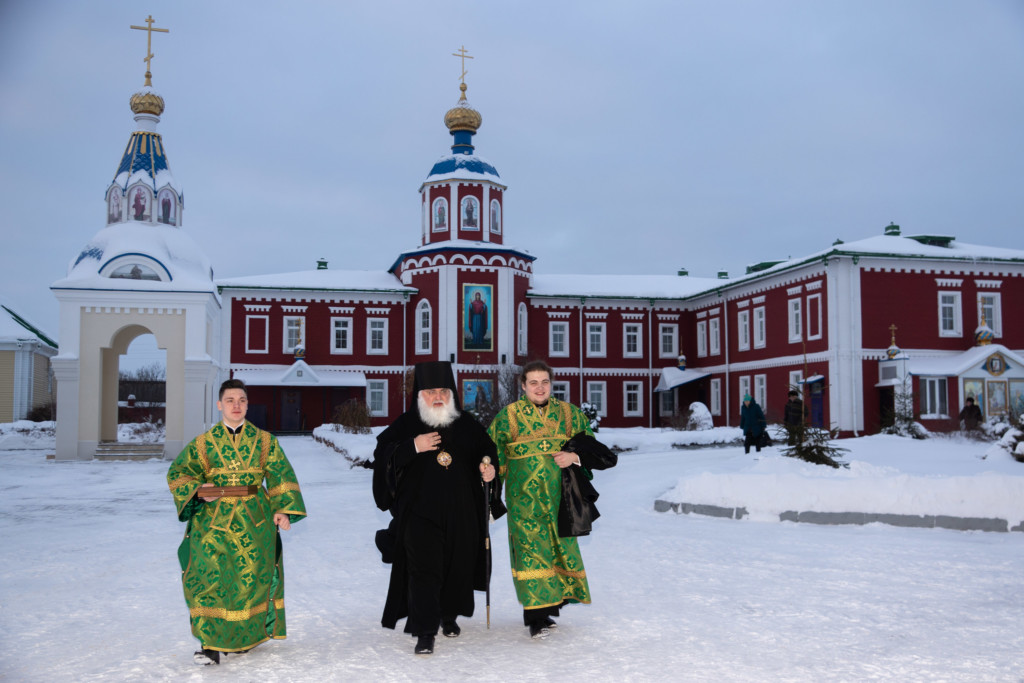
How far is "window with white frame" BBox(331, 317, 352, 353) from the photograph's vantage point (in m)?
38.1

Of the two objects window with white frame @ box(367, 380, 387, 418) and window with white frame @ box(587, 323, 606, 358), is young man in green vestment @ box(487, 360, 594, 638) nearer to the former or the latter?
window with white frame @ box(367, 380, 387, 418)

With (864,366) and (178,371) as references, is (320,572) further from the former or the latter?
(864,366)

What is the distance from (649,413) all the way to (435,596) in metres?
34.6

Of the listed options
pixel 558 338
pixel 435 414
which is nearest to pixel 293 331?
pixel 558 338

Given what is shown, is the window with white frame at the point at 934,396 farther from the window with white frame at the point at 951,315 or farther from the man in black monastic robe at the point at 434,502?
the man in black monastic robe at the point at 434,502

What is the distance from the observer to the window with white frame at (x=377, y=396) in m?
37.9

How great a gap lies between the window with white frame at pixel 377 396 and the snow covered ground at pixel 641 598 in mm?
24562

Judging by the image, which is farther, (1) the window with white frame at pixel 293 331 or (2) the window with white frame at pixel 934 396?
(1) the window with white frame at pixel 293 331

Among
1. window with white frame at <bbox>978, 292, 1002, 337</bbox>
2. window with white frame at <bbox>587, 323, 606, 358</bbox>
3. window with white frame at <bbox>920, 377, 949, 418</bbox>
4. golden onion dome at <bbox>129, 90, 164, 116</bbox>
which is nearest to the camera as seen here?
golden onion dome at <bbox>129, 90, 164, 116</bbox>

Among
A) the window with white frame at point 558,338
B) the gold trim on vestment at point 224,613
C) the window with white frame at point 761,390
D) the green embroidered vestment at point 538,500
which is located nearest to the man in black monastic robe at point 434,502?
the green embroidered vestment at point 538,500

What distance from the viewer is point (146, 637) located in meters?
5.63

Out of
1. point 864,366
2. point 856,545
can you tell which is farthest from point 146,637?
point 864,366

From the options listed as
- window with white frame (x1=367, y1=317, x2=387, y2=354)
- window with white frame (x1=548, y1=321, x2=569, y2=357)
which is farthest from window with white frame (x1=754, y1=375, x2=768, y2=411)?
window with white frame (x1=367, y1=317, x2=387, y2=354)

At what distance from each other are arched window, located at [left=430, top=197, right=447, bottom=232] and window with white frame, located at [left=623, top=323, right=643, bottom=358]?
30.1 feet
